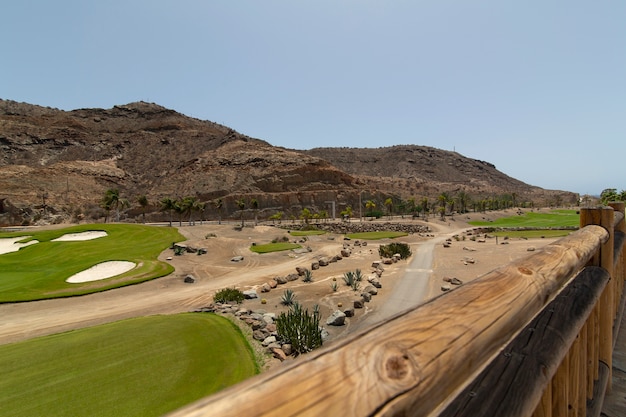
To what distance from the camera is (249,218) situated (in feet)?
245

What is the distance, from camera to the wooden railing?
0.89 m

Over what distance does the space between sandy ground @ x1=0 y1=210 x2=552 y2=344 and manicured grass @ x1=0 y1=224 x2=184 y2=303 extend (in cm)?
108

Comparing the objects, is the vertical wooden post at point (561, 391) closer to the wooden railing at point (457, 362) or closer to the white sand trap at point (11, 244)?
the wooden railing at point (457, 362)

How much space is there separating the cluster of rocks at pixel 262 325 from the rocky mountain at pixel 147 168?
6188 cm

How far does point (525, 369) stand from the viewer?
6.04 ft

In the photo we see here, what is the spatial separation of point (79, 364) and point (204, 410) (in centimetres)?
956

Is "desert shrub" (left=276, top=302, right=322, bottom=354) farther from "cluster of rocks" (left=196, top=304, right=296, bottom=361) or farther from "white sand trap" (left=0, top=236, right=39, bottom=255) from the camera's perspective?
"white sand trap" (left=0, top=236, right=39, bottom=255)

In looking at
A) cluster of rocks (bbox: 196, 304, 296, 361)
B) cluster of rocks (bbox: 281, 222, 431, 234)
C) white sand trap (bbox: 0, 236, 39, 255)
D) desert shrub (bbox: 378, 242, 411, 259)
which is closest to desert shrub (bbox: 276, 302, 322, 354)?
cluster of rocks (bbox: 196, 304, 296, 361)

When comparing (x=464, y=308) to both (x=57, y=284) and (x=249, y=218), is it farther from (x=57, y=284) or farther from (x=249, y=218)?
(x=249, y=218)

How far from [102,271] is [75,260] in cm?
488

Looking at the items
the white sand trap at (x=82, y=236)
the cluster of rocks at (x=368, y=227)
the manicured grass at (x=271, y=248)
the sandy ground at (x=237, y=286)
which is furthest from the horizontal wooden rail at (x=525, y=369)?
the cluster of rocks at (x=368, y=227)

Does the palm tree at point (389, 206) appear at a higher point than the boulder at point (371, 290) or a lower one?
higher

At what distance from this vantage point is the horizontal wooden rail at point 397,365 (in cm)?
86

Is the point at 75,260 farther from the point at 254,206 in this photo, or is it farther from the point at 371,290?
the point at 254,206
